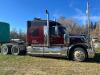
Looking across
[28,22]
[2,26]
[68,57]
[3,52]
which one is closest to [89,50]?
[68,57]

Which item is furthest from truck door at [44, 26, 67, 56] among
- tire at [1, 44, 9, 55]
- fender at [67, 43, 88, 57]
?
tire at [1, 44, 9, 55]

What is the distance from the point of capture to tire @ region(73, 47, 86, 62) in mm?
15203

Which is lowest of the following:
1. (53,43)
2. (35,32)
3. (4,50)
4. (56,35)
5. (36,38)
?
(4,50)

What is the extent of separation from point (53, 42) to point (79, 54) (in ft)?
7.28

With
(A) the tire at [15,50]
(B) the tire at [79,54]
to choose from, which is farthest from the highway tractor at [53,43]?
(A) the tire at [15,50]

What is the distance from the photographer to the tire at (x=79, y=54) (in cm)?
1520

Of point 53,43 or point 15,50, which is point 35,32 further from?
point 15,50

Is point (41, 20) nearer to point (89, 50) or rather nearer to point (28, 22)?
point (28, 22)

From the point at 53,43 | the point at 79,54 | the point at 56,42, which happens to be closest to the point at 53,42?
the point at 53,43

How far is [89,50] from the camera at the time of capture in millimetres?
15039

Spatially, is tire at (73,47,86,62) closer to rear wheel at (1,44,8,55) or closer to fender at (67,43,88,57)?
fender at (67,43,88,57)

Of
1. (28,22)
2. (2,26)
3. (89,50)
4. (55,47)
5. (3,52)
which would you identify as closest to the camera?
(89,50)

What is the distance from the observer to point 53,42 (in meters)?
16.6

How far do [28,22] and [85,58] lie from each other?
5066mm
